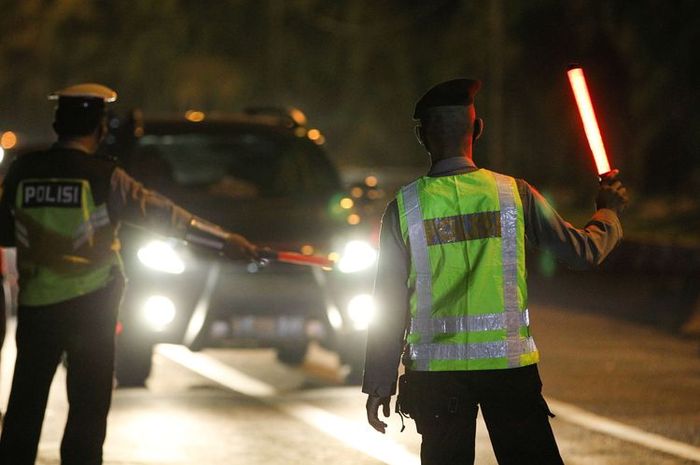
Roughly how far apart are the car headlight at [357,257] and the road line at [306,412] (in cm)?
95

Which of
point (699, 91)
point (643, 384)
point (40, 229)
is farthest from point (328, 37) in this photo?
point (40, 229)

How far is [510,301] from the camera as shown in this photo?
19.5 ft

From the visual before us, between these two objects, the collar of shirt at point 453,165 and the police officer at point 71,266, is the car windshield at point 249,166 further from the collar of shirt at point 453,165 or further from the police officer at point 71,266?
the collar of shirt at point 453,165

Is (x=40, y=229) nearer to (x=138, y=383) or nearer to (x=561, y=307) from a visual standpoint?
(x=138, y=383)

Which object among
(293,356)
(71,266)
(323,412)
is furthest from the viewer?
(293,356)

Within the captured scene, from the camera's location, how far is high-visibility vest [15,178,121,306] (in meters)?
7.30

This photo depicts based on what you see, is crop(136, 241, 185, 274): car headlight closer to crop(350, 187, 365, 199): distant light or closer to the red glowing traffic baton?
crop(350, 187, 365, 199): distant light

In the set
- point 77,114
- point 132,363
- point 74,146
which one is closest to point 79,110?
point 77,114

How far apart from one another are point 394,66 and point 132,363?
3524cm

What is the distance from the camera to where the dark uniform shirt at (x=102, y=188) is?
288 inches

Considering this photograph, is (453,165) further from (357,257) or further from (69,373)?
(357,257)

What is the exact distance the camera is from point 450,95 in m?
5.98

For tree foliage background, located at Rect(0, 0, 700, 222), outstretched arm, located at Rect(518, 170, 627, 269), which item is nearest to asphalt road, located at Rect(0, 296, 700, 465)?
outstretched arm, located at Rect(518, 170, 627, 269)

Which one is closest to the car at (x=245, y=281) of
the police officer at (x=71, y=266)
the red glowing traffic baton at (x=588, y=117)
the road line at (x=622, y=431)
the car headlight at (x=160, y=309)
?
the car headlight at (x=160, y=309)
